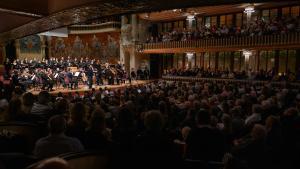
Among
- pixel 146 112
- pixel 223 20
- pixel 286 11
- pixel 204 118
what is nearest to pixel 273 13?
pixel 286 11

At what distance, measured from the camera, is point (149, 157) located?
107 inches

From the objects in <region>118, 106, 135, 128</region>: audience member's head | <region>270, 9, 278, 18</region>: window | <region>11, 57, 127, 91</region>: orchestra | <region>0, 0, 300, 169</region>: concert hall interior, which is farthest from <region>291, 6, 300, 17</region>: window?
<region>118, 106, 135, 128</region>: audience member's head

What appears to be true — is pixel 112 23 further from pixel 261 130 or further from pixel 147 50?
pixel 261 130

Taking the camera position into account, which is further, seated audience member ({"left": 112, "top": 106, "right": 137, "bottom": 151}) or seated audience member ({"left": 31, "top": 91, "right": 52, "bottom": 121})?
seated audience member ({"left": 31, "top": 91, "right": 52, "bottom": 121})

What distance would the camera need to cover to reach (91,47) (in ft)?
90.1

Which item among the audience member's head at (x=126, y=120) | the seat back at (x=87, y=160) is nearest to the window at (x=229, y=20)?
the audience member's head at (x=126, y=120)

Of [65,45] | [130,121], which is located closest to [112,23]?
[65,45]

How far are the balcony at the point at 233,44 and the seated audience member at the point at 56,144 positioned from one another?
13261mm

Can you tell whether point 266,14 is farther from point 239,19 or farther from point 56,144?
point 56,144

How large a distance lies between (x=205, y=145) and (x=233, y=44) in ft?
45.6

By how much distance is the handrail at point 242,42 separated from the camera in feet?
45.8

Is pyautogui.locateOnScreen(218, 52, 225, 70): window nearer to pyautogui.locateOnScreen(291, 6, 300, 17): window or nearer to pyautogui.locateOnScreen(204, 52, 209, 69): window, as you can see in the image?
pyautogui.locateOnScreen(204, 52, 209, 69): window

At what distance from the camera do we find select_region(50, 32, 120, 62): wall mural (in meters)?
26.4

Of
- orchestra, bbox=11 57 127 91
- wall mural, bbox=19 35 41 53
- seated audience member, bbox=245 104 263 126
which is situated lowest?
seated audience member, bbox=245 104 263 126
